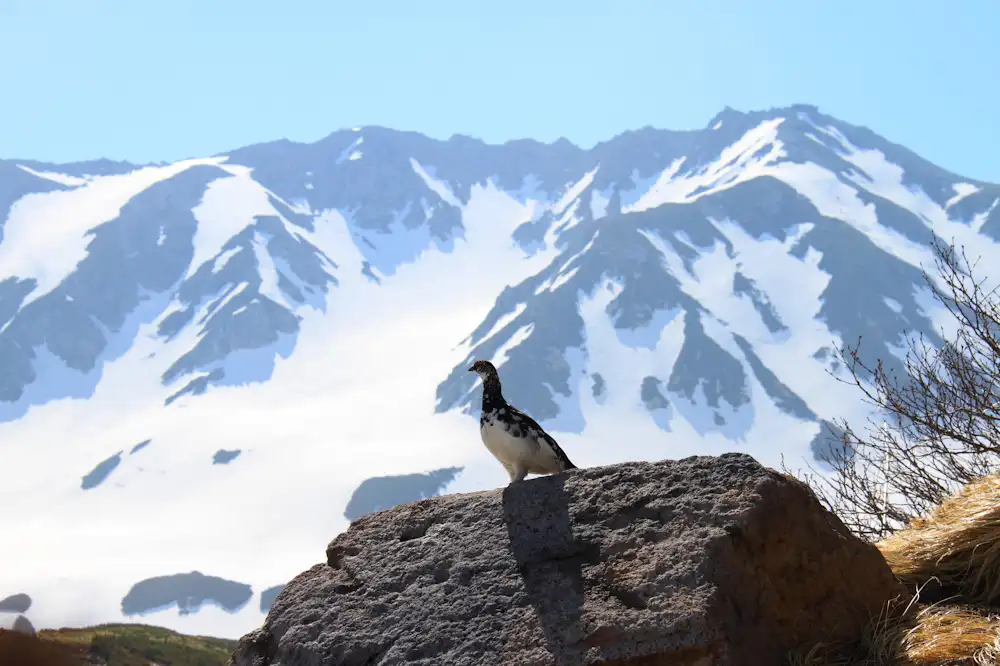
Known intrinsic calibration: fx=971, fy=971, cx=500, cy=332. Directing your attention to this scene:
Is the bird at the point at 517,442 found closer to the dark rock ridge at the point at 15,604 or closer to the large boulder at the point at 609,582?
the large boulder at the point at 609,582

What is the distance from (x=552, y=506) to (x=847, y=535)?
7.40 feet

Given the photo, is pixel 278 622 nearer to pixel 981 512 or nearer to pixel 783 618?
pixel 783 618

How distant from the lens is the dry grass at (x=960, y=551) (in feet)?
23.2

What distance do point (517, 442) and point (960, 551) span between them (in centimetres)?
362

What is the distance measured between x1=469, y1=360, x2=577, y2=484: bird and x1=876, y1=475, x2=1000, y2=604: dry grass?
2.85 metres

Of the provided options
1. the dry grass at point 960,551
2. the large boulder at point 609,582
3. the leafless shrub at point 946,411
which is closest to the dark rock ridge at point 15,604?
the large boulder at point 609,582

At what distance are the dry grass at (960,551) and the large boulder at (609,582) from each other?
15.6 inches

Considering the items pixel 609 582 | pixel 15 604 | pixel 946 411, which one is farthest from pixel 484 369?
pixel 946 411

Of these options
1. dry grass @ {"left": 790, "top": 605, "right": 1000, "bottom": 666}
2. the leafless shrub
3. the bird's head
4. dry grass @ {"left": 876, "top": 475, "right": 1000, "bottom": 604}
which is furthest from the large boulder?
the leafless shrub

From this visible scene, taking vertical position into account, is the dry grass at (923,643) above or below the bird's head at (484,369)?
below

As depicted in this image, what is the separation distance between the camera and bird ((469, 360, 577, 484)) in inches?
339

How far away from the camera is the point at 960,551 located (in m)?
7.34

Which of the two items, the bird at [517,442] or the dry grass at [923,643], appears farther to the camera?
the bird at [517,442]

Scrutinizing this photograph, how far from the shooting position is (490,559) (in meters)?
7.59
